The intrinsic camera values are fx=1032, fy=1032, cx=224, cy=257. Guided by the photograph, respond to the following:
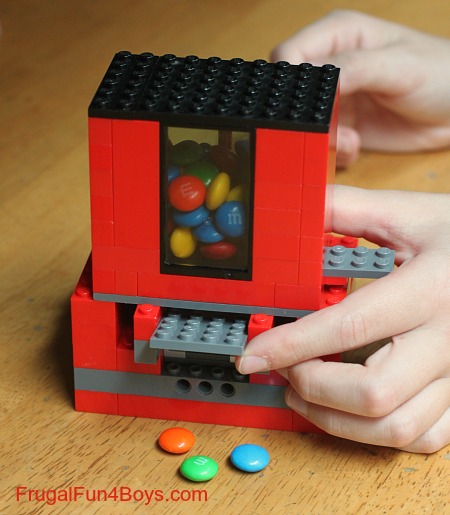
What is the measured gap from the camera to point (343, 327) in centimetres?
79

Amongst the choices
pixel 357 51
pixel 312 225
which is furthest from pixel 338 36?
pixel 312 225

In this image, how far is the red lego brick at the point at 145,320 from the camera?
82 centimetres

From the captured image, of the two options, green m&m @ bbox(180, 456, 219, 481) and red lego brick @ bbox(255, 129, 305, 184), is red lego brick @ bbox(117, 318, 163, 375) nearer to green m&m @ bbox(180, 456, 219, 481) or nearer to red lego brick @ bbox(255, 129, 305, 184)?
green m&m @ bbox(180, 456, 219, 481)

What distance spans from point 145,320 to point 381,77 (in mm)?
515

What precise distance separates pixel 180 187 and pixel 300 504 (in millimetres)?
257

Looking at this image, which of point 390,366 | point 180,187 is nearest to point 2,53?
point 180,187

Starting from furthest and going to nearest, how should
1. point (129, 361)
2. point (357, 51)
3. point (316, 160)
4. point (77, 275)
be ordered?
1. point (357, 51)
2. point (77, 275)
3. point (129, 361)
4. point (316, 160)

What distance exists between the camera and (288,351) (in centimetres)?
80

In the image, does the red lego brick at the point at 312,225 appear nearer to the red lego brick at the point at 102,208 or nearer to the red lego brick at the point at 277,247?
the red lego brick at the point at 277,247

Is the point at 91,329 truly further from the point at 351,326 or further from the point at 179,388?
the point at 351,326

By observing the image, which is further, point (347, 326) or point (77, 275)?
point (77, 275)

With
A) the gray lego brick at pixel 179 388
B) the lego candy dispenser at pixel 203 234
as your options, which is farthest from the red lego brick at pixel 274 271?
the gray lego brick at pixel 179 388

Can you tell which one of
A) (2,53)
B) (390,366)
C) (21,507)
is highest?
(2,53)

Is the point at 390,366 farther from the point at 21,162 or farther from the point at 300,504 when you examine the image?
the point at 21,162
